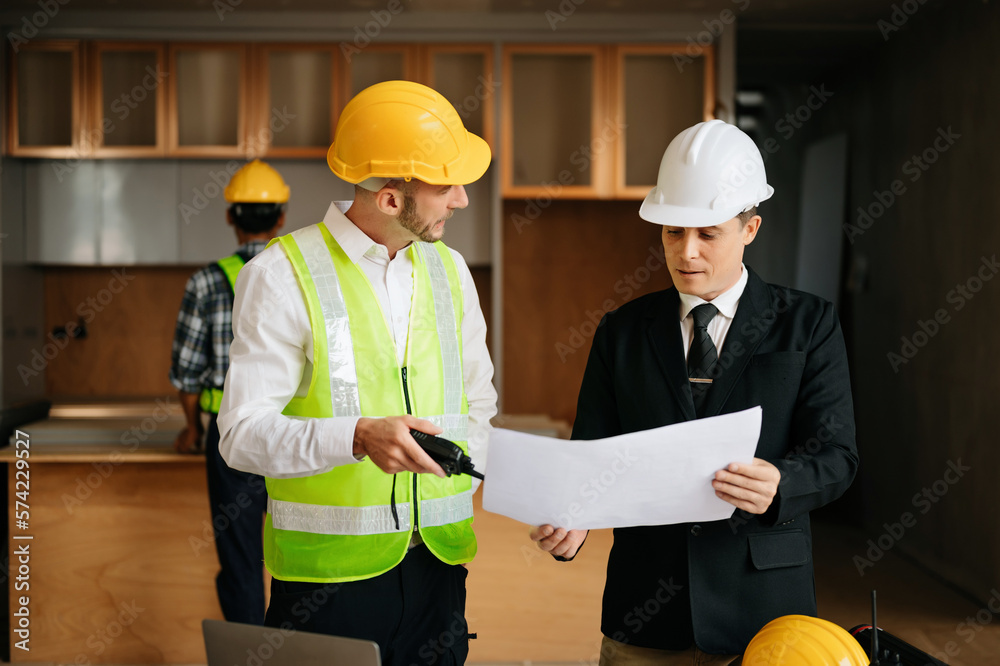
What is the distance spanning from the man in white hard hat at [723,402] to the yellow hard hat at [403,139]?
0.36 m

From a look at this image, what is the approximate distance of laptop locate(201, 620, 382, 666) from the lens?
1.05 meters

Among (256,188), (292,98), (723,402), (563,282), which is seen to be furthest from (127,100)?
(723,402)

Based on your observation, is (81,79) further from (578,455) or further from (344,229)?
(578,455)

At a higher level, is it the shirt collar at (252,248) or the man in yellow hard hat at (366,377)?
the shirt collar at (252,248)

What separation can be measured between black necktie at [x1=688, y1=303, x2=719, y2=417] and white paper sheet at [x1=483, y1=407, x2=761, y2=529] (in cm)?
21

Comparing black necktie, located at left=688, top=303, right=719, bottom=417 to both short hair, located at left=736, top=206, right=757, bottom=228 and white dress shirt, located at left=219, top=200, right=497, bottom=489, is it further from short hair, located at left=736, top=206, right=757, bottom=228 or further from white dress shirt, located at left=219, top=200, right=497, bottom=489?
white dress shirt, located at left=219, top=200, right=497, bottom=489

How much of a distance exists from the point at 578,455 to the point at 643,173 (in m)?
3.34

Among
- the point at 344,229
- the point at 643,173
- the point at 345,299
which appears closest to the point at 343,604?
the point at 345,299

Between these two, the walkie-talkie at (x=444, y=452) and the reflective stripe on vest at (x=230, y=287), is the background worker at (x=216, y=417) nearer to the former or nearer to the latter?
the reflective stripe on vest at (x=230, y=287)

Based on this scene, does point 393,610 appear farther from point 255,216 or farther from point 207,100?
point 207,100

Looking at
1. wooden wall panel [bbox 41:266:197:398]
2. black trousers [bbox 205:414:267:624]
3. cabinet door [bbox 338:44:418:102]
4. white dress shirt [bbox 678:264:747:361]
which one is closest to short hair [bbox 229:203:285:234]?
black trousers [bbox 205:414:267:624]

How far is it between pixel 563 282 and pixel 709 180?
3406mm

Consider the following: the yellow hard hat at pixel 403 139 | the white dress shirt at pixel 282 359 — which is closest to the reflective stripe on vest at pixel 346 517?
the white dress shirt at pixel 282 359

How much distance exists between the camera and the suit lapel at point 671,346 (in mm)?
1414
